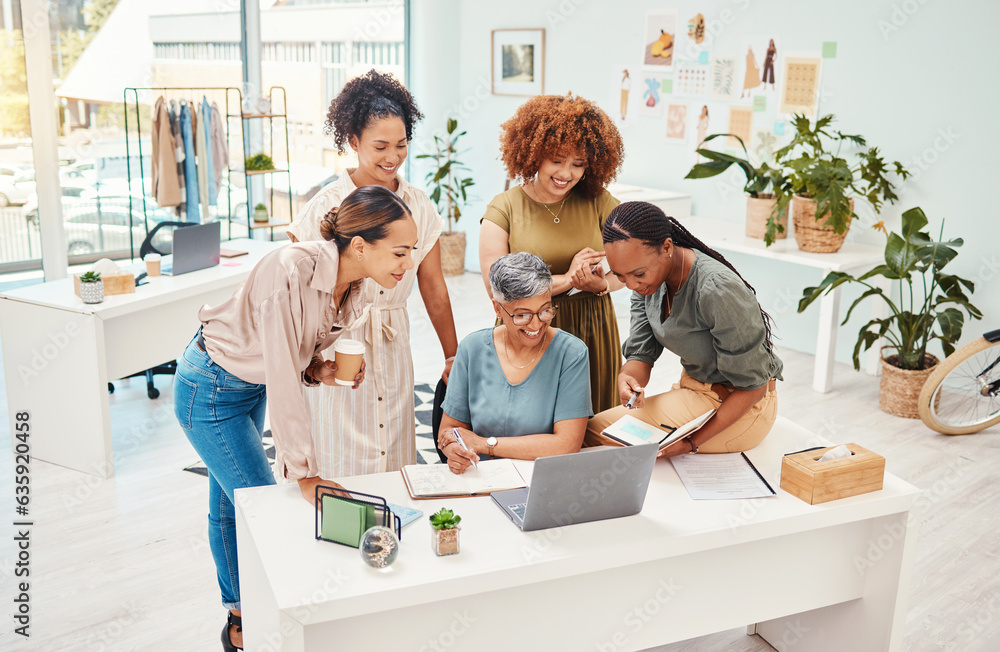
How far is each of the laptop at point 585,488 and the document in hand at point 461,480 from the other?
0.34 feet

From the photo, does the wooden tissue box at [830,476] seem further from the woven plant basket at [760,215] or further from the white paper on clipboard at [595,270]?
the woven plant basket at [760,215]

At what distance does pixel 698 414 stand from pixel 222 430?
1.29m

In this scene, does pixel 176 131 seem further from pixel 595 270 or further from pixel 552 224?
pixel 595 270

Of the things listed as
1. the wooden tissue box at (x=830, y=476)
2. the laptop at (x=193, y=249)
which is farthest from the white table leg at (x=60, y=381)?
the wooden tissue box at (x=830, y=476)

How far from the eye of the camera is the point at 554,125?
2.65 metres

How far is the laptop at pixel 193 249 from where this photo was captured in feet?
13.7

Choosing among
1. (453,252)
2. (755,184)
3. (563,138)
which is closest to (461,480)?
(563,138)

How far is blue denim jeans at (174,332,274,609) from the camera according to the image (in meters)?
2.17

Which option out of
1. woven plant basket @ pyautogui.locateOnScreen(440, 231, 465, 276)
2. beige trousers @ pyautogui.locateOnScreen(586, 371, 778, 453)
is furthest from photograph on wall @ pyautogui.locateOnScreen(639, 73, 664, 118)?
beige trousers @ pyautogui.locateOnScreen(586, 371, 778, 453)

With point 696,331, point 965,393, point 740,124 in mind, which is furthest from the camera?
point 740,124

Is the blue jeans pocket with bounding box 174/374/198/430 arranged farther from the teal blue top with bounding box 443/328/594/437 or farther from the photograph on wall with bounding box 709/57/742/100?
the photograph on wall with bounding box 709/57/742/100

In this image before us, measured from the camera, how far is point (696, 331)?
2322mm

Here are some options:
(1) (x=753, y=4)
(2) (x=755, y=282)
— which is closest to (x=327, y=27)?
(1) (x=753, y=4)

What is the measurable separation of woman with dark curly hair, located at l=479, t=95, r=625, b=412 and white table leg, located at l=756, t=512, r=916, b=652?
2.99 feet
